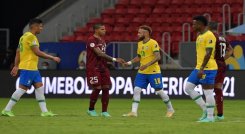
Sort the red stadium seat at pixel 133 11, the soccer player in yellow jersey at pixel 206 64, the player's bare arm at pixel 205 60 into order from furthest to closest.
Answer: the red stadium seat at pixel 133 11 < the soccer player in yellow jersey at pixel 206 64 < the player's bare arm at pixel 205 60

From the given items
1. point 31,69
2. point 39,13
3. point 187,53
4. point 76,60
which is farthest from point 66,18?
point 31,69

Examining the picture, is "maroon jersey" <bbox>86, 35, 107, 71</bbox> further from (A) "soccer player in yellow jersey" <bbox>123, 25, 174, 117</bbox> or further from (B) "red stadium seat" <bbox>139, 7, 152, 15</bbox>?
(B) "red stadium seat" <bbox>139, 7, 152, 15</bbox>

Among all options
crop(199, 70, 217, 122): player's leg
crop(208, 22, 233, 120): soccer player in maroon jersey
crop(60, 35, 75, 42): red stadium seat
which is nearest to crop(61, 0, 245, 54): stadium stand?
crop(60, 35, 75, 42): red stadium seat

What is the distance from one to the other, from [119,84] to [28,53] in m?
11.5

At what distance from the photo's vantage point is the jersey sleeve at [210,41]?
692 inches

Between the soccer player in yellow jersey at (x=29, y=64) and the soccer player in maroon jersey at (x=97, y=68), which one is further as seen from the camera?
the soccer player in maroon jersey at (x=97, y=68)

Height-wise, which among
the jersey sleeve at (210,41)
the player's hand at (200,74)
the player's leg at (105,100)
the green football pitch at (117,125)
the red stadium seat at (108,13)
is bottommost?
the green football pitch at (117,125)

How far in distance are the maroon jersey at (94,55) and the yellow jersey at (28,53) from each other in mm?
1290

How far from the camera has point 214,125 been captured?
55.0ft

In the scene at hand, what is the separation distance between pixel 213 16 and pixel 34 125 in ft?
70.7

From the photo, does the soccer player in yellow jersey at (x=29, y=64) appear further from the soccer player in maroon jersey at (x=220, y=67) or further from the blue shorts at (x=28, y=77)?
the soccer player in maroon jersey at (x=220, y=67)

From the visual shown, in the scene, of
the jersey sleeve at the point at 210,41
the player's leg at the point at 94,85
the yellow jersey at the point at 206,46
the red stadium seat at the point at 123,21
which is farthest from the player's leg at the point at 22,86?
the red stadium seat at the point at 123,21

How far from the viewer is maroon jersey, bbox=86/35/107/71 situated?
20297 millimetres

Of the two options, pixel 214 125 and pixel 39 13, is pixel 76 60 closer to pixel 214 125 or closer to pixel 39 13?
pixel 39 13
